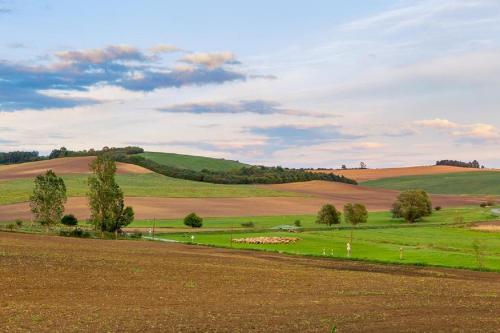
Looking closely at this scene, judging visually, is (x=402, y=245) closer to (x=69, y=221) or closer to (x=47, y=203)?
(x=47, y=203)

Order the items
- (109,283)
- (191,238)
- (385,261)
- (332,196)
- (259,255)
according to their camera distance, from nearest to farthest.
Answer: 1. (109,283)
2. (385,261)
3. (259,255)
4. (191,238)
5. (332,196)

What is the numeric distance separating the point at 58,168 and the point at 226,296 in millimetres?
152153

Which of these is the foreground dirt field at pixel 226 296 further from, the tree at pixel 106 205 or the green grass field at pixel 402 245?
the tree at pixel 106 205

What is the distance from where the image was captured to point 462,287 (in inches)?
1686

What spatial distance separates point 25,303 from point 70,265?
16.5 meters

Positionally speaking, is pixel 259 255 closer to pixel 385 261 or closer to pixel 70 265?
pixel 385 261

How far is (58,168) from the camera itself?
179 m

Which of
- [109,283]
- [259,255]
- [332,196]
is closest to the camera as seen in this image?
[109,283]

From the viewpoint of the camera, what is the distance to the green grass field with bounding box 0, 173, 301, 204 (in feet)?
463

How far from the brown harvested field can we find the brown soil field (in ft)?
123

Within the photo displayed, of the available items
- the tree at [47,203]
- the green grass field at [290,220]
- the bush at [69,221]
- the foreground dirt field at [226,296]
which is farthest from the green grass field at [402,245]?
the bush at [69,221]

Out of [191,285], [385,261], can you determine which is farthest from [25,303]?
[385,261]

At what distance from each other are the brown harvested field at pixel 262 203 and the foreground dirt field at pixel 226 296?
223ft

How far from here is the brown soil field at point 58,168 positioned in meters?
172
